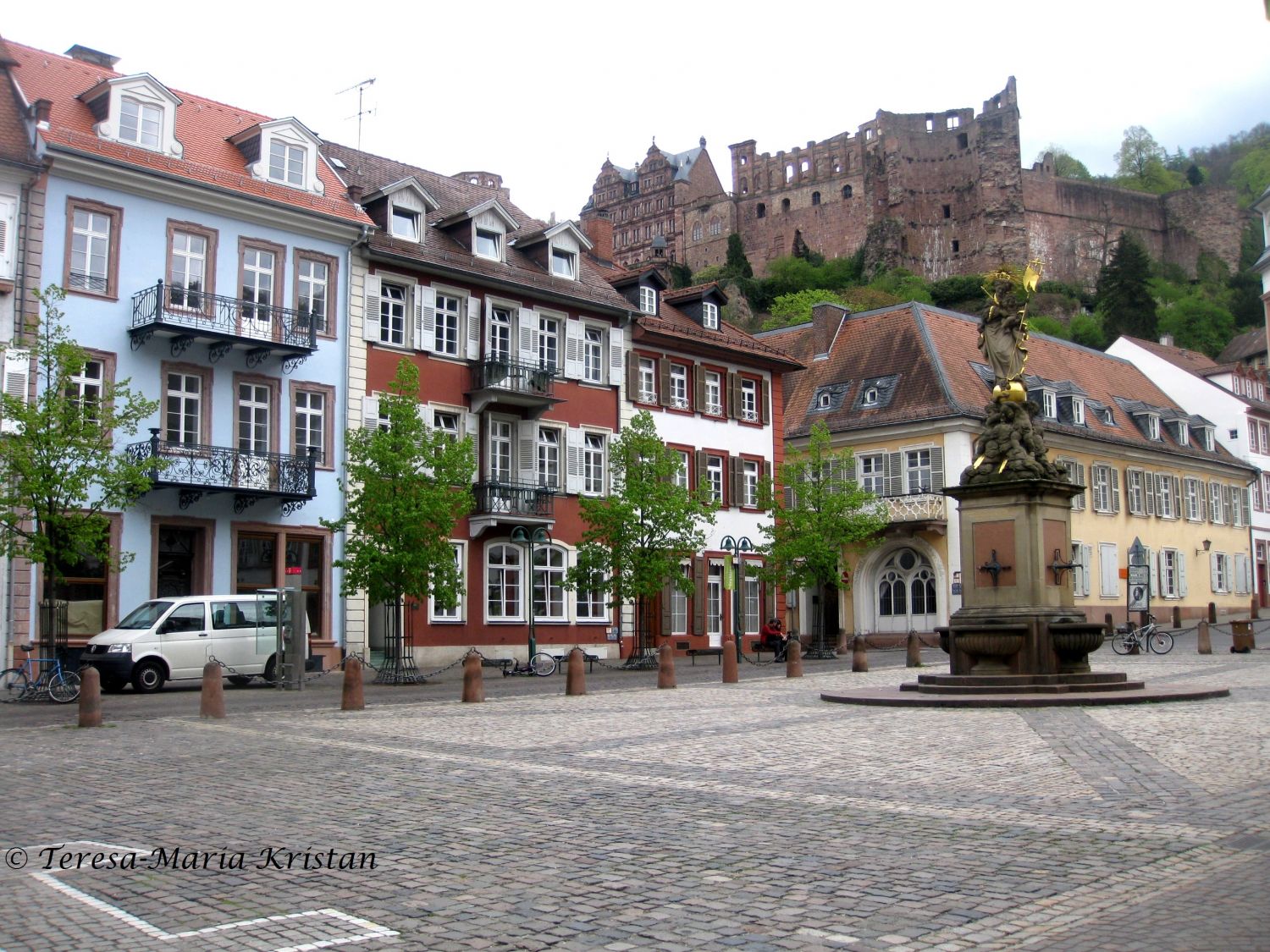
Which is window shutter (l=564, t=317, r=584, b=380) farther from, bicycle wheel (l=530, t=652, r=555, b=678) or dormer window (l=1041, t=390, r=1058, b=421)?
dormer window (l=1041, t=390, r=1058, b=421)

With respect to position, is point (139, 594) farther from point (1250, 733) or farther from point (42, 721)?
point (1250, 733)

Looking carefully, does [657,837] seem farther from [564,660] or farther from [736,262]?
[736,262]

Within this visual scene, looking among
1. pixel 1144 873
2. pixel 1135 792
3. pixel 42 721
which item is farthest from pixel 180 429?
pixel 1144 873

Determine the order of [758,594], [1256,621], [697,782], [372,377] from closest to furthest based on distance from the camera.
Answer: [697,782], [372,377], [758,594], [1256,621]

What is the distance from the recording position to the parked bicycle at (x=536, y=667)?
31.2 meters

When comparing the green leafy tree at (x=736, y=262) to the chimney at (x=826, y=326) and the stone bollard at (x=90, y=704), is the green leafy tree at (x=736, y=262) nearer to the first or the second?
the chimney at (x=826, y=326)

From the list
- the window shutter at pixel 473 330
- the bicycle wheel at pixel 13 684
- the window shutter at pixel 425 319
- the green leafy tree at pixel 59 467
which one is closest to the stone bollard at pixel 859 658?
the window shutter at pixel 473 330

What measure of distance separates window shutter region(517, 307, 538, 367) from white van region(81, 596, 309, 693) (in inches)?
495

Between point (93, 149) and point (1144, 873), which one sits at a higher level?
point (93, 149)

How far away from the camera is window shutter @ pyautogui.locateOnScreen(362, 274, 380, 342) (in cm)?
3428

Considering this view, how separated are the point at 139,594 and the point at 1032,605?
18930mm

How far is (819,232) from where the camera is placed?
13350 centimetres

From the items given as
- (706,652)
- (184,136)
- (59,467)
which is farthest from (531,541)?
(59,467)

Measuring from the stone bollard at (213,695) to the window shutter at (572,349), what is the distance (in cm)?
2093
